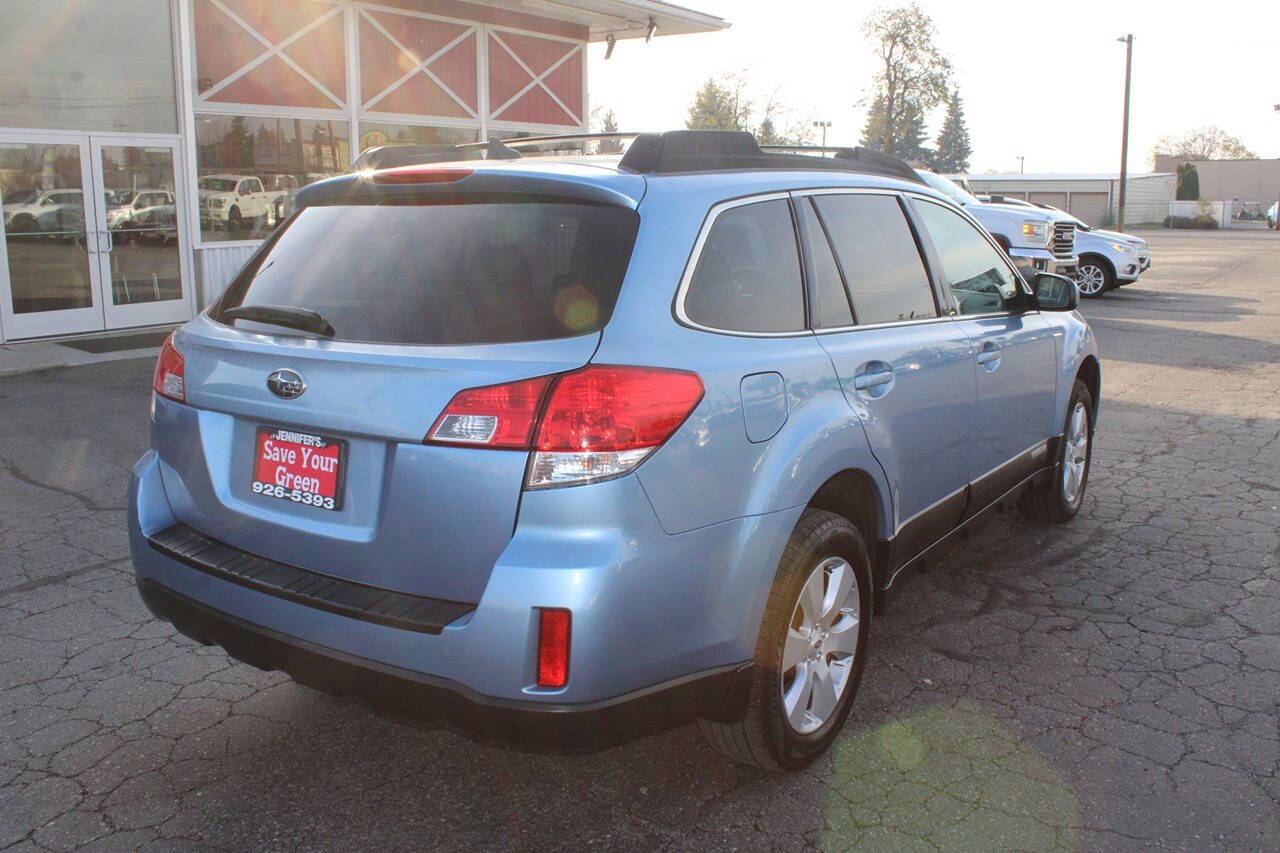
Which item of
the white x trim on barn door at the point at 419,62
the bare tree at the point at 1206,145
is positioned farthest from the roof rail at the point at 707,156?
the bare tree at the point at 1206,145

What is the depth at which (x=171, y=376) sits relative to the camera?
10.6 ft

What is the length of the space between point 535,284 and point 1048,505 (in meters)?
3.77

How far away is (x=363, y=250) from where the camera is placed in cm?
308

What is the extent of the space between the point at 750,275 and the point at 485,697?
4.64 ft

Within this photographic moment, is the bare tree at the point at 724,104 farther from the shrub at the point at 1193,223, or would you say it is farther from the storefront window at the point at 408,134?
the storefront window at the point at 408,134

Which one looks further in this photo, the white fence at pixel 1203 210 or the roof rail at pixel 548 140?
the white fence at pixel 1203 210

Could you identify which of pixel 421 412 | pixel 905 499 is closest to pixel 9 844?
pixel 421 412

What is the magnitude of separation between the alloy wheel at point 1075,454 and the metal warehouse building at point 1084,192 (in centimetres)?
6217

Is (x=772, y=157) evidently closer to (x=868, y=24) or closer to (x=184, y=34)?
(x=184, y=34)

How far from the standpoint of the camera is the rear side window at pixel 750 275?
2.96m

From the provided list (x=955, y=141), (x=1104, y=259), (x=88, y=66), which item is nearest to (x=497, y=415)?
(x=88, y=66)

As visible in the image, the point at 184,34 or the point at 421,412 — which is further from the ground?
the point at 184,34

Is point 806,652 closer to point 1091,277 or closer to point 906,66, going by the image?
point 1091,277

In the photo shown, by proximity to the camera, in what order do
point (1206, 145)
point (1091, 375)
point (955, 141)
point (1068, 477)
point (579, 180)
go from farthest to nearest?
point (1206, 145) → point (955, 141) → point (1091, 375) → point (1068, 477) → point (579, 180)
